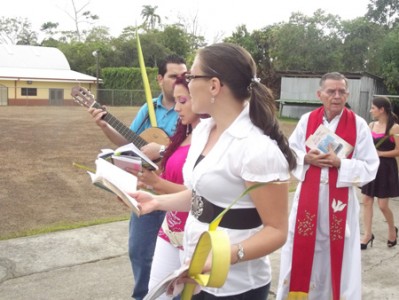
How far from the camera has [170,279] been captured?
1.49 m

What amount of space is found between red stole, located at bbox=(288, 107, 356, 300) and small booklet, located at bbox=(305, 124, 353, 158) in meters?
0.06

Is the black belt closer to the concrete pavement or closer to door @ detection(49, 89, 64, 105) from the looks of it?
the concrete pavement

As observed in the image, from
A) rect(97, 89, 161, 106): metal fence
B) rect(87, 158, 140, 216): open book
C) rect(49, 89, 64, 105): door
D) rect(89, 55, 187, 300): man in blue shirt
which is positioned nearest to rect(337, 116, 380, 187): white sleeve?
rect(89, 55, 187, 300): man in blue shirt

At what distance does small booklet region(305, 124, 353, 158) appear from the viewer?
3.74 metres

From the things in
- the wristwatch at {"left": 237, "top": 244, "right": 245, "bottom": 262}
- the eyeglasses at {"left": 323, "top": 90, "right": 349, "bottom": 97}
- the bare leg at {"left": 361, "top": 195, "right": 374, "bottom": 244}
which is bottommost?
the bare leg at {"left": 361, "top": 195, "right": 374, "bottom": 244}

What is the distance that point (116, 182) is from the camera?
5.88ft

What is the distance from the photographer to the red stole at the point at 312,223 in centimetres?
372

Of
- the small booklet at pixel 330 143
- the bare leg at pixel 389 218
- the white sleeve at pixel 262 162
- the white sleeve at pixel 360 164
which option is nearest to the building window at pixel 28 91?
the bare leg at pixel 389 218

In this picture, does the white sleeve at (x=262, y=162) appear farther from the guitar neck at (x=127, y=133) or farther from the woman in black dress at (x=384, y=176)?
the woman in black dress at (x=384, y=176)

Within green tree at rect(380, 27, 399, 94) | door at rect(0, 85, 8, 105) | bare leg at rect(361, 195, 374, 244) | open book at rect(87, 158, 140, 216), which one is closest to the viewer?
open book at rect(87, 158, 140, 216)

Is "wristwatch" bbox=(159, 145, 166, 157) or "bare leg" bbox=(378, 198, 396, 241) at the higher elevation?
"wristwatch" bbox=(159, 145, 166, 157)

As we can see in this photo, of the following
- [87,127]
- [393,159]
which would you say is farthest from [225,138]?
[87,127]

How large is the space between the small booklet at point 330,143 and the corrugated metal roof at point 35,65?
120ft

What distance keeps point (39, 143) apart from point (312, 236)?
1085cm
